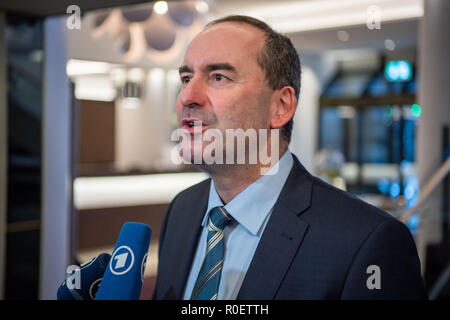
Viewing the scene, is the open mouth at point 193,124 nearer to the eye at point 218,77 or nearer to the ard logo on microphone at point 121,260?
the eye at point 218,77

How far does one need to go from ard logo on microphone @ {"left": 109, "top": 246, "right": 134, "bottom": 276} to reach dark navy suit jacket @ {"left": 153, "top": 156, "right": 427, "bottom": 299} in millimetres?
201

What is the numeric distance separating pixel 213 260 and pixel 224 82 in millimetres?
321

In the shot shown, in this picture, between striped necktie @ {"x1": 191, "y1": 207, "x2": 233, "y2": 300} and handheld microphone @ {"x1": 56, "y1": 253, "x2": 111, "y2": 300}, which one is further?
striped necktie @ {"x1": 191, "y1": 207, "x2": 233, "y2": 300}

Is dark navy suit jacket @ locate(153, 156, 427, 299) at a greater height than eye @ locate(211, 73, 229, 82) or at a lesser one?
lesser

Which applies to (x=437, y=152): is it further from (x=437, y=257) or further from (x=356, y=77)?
(x=356, y=77)

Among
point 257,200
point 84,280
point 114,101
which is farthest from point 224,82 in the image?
point 114,101

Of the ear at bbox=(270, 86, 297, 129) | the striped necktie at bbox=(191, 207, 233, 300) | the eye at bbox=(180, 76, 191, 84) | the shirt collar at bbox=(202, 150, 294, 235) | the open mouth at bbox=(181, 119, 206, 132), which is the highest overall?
the eye at bbox=(180, 76, 191, 84)

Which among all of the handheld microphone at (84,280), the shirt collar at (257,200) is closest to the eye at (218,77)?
the shirt collar at (257,200)

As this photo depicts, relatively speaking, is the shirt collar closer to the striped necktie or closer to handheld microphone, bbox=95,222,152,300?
the striped necktie

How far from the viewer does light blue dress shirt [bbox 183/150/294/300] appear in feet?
2.86

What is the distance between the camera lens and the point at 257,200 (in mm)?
913

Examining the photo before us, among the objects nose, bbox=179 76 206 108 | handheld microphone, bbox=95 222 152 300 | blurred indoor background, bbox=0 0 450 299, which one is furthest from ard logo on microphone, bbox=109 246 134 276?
nose, bbox=179 76 206 108

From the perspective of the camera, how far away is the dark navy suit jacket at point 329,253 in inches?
31.7

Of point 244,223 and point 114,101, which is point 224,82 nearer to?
point 244,223
